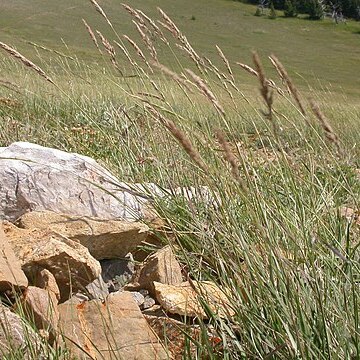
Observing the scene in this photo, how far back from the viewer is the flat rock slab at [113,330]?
163 centimetres

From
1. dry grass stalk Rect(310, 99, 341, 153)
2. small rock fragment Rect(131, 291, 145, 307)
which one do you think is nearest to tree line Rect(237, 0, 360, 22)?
small rock fragment Rect(131, 291, 145, 307)

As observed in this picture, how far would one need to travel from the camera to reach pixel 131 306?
181 centimetres

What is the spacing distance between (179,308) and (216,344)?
0.32 metres

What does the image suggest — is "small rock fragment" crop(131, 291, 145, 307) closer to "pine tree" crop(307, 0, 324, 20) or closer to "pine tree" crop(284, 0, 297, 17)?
"pine tree" crop(307, 0, 324, 20)

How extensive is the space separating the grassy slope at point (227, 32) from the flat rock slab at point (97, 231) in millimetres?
24141

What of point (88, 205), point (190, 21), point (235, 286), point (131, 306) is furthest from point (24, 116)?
point (190, 21)

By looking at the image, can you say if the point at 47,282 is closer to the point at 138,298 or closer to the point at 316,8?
the point at 138,298

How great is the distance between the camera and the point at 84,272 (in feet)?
6.77

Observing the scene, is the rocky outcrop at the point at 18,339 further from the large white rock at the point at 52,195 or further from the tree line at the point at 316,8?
the tree line at the point at 316,8

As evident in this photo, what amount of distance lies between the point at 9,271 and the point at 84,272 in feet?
0.89

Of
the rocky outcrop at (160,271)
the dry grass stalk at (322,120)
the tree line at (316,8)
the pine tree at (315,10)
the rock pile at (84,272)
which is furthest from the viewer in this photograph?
the tree line at (316,8)

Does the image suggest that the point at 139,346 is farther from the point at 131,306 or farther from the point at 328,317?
the point at 328,317

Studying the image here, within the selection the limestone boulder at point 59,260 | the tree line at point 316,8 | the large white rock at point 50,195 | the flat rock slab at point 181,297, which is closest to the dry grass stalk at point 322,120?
the flat rock slab at point 181,297

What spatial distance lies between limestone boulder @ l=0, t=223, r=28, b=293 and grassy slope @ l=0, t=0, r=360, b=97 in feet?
80.5
